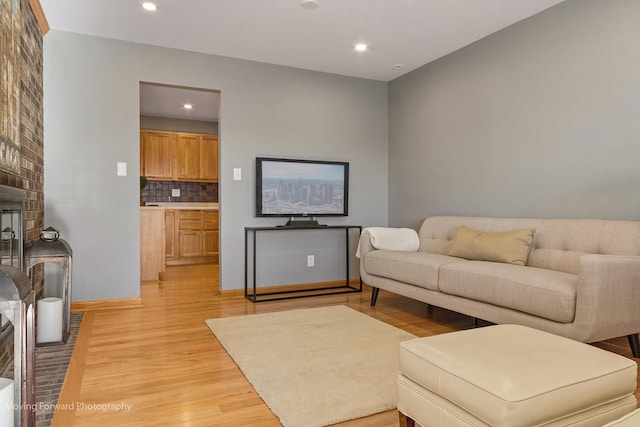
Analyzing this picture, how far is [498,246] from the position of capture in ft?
9.73

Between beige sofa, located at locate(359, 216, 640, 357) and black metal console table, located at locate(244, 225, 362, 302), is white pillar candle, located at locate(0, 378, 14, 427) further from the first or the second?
black metal console table, located at locate(244, 225, 362, 302)

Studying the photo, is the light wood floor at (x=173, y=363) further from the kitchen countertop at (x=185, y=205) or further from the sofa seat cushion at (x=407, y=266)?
the kitchen countertop at (x=185, y=205)

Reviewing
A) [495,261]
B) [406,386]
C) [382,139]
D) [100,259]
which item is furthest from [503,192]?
[100,259]

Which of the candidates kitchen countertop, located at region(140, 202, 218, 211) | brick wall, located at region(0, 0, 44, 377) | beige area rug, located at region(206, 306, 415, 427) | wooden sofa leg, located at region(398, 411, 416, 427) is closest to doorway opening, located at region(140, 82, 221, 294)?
kitchen countertop, located at region(140, 202, 218, 211)

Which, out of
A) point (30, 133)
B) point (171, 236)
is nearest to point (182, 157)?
point (171, 236)

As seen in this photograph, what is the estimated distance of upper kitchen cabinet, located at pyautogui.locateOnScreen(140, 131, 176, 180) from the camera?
6434mm

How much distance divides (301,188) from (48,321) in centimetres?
249

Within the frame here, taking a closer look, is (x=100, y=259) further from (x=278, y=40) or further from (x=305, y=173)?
(x=278, y=40)

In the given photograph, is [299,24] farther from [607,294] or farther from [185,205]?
[185,205]

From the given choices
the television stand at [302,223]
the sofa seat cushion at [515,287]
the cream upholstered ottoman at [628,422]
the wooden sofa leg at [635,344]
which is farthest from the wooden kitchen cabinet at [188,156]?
the cream upholstered ottoman at [628,422]

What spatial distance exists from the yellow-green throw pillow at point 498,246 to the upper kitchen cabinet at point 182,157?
4.75 metres

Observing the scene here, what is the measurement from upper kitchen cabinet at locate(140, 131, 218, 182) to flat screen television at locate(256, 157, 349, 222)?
2.94m

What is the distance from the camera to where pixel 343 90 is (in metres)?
4.71

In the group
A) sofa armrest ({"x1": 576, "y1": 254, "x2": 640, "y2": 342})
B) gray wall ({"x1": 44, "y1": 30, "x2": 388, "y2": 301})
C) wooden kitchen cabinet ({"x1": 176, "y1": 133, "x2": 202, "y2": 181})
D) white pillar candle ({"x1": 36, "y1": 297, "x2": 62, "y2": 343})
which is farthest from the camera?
wooden kitchen cabinet ({"x1": 176, "y1": 133, "x2": 202, "y2": 181})
